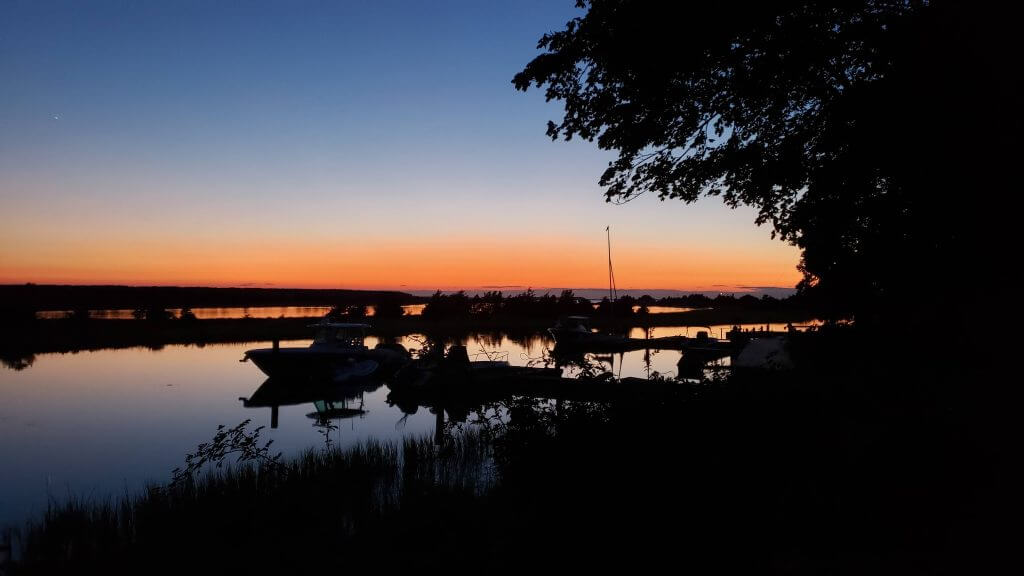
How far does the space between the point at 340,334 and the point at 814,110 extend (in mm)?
24491

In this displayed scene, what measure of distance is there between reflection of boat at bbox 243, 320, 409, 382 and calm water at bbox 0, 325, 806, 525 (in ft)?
4.38

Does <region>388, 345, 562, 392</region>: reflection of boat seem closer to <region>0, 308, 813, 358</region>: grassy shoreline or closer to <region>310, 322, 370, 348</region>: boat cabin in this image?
<region>310, 322, 370, 348</region>: boat cabin

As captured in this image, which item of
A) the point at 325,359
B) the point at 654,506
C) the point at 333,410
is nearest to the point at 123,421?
the point at 333,410

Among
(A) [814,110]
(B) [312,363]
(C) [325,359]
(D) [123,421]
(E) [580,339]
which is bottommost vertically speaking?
(D) [123,421]

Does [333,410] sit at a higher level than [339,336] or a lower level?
lower

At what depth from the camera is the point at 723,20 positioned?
9055 millimetres

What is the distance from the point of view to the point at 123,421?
68.6 feet

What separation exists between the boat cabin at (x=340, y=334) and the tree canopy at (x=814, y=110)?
20.7 meters

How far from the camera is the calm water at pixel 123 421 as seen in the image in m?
14.3

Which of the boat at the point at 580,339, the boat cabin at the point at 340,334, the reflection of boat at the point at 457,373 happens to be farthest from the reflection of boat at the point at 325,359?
the boat at the point at 580,339

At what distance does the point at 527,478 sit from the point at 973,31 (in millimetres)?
8160

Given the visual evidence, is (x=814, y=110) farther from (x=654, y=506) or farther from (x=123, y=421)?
(x=123, y=421)

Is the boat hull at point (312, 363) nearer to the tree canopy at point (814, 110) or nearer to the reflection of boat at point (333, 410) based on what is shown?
the reflection of boat at point (333, 410)

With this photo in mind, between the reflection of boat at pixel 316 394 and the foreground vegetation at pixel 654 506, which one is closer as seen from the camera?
the foreground vegetation at pixel 654 506
